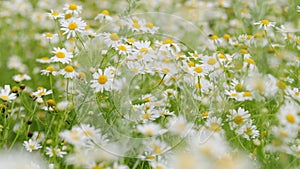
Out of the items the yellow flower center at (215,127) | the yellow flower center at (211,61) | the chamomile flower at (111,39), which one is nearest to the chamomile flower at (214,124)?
the yellow flower center at (215,127)

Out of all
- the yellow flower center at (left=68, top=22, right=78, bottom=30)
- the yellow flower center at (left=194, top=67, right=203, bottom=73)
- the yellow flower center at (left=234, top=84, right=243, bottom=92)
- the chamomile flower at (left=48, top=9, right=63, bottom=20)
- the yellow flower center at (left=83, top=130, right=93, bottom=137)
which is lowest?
the yellow flower center at (left=83, top=130, right=93, bottom=137)

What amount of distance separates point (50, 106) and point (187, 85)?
0.46 metres

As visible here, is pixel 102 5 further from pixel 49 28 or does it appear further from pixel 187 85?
pixel 187 85

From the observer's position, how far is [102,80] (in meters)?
1.67

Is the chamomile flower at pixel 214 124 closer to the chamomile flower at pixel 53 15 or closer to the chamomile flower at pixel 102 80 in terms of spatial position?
the chamomile flower at pixel 102 80

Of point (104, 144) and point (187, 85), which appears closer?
point (104, 144)

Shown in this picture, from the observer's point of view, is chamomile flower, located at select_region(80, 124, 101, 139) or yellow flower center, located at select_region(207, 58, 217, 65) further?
yellow flower center, located at select_region(207, 58, 217, 65)

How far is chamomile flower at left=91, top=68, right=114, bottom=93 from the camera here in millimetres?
1651

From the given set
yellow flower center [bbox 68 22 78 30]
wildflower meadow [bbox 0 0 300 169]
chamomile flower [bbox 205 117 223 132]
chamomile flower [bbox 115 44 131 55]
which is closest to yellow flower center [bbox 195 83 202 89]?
wildflower meadow [bbox 0 0 300 169]

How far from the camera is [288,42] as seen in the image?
2057 mm

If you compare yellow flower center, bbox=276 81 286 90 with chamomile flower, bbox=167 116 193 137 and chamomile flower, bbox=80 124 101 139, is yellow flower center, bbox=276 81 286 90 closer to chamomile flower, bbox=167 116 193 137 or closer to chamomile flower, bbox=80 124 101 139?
chamomile flower, bbox=167 116 193 137

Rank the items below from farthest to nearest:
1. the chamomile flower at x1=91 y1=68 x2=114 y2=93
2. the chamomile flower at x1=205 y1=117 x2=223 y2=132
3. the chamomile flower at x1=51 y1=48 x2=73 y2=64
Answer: the chamomile flower at x1=51 y1=48 x2=73 y2=64, the chamomile flower at x1=91 y1=68 x2=114 y2=93, the chamomile flower at x1=205 y1=117 x2=223 y2=132

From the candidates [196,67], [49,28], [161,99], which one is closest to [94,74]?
[161,99]

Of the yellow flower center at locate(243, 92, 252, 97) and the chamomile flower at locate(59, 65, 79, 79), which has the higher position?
the chamomile flower at locate(59, 65, 79, 79)
